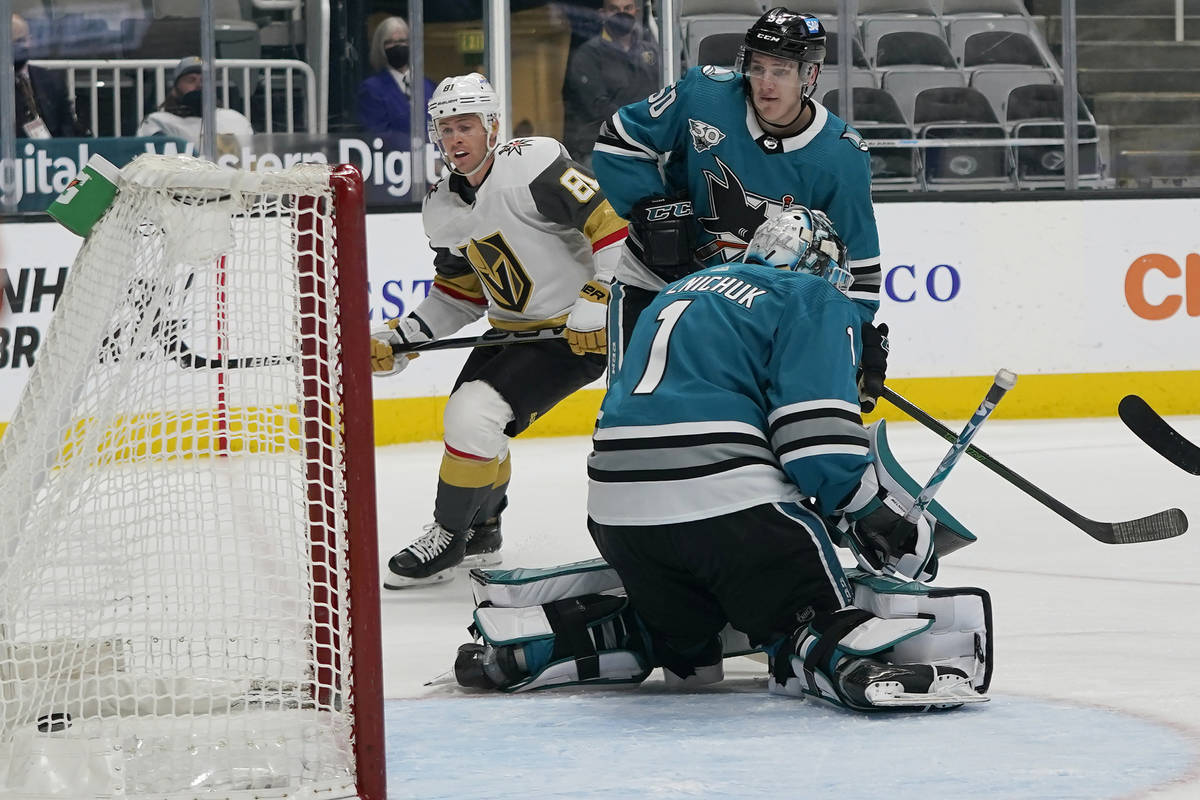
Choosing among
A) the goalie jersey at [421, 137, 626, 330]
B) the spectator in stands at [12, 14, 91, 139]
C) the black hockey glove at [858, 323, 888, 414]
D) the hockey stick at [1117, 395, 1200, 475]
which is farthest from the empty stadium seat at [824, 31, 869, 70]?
the black hockey glove at [858, 323, 888, 414]

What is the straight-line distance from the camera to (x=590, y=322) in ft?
11.1

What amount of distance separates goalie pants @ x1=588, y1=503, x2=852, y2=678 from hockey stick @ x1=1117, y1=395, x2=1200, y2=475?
3.68 feet

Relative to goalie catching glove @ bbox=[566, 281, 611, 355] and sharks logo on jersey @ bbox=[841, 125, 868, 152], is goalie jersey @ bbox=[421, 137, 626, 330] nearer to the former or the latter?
goalie catching glove @ bbox=[566, 281, 611, 355]

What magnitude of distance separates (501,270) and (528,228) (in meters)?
0.10

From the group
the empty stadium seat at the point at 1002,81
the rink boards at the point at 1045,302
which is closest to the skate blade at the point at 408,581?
the rink boards at the point at 1045,302

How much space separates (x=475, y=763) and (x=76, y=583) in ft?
1.78

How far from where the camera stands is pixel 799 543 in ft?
7.35

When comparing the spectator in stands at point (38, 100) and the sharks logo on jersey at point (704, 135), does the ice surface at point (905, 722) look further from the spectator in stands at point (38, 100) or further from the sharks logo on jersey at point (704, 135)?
the spectator in stands at point (38, 100)

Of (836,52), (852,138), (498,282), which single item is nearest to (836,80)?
(836,52)

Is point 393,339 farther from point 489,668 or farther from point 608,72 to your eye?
point 608,72

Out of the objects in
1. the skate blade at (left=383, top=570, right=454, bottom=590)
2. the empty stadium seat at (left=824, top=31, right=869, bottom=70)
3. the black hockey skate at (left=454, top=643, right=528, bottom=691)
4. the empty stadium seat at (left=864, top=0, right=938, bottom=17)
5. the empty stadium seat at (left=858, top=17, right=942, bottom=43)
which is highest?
the empty stadium seat at (left=864, top=0, right=938, bottom=17)

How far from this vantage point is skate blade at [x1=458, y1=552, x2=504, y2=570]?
12.1 ft

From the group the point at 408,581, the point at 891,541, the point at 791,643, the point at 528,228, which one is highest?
the point at 528,228

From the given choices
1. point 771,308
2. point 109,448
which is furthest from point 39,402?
point 771,308
